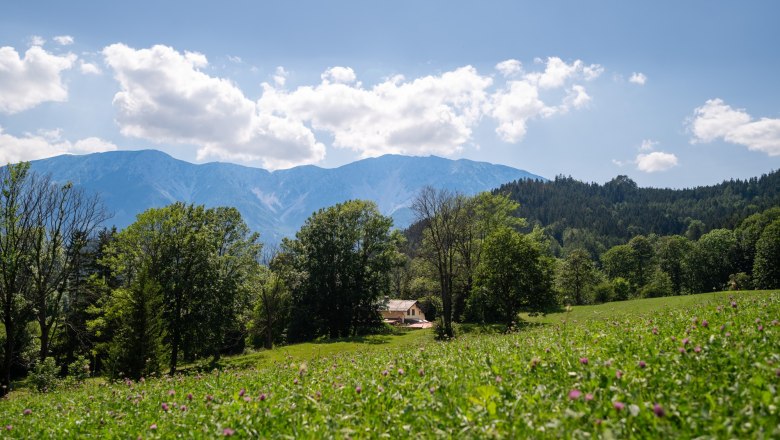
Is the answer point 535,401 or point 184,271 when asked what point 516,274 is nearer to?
point 184,271

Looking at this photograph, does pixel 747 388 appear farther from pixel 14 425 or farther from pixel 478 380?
pixel 14 425

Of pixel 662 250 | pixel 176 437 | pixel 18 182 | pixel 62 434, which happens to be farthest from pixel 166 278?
pixel 662 250

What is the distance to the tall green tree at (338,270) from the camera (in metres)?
54.1

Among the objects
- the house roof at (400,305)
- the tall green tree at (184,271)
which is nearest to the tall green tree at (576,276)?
the house roof at (400,305)

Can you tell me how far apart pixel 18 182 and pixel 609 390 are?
1383 inches

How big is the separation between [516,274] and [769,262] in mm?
64838

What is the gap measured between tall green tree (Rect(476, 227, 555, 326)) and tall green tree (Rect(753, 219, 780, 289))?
199 feet

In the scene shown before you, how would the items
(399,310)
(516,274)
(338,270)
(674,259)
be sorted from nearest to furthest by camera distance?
(516,274) < (338,270) < (399,310) < (674,259)

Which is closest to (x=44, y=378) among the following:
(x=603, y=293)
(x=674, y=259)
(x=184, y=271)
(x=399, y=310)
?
(x=184, y=271)

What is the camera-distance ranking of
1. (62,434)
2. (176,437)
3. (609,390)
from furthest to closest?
1. (62,434)
2. (176,437)
3. (609,390)

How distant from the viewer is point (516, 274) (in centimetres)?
3681

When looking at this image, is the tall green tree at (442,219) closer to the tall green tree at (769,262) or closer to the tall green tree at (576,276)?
the tall green tree at (576,276)

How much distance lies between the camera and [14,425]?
9.48 metres

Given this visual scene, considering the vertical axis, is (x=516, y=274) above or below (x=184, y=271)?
below
